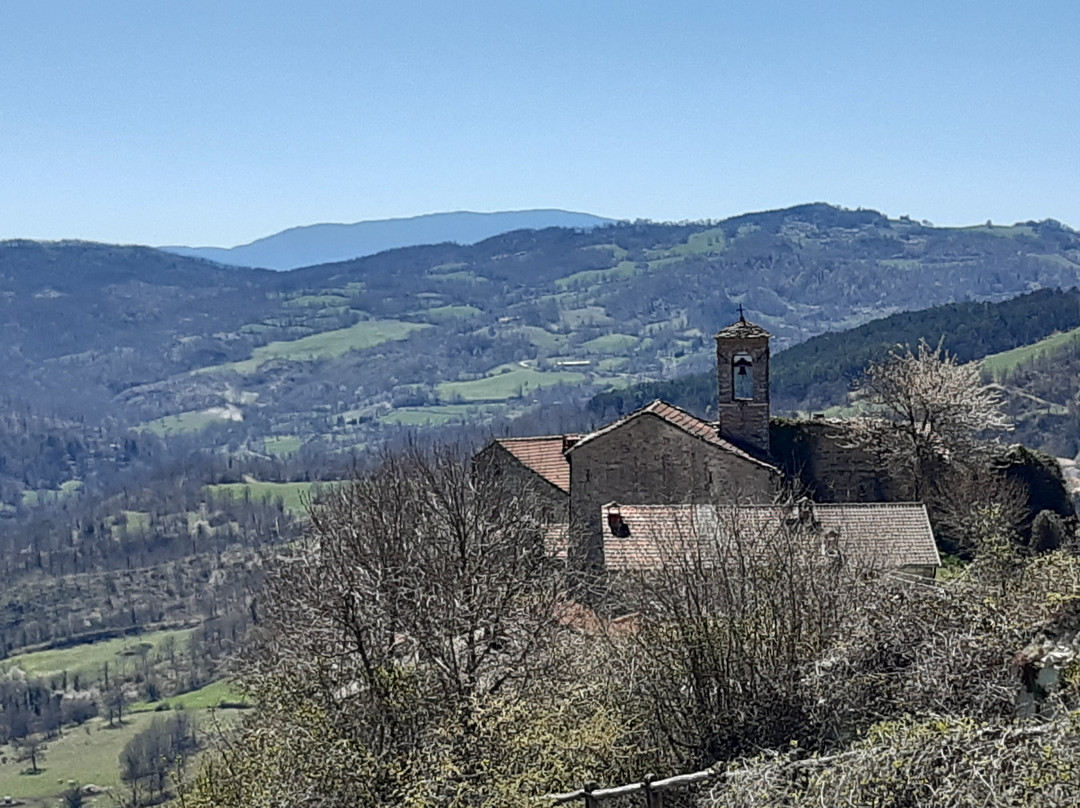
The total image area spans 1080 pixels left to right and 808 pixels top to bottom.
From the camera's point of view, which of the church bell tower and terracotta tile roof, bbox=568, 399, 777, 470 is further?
the church bell tower

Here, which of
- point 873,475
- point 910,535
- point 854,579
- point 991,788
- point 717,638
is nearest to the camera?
point 991,788

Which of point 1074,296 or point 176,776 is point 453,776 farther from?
point 1074,296

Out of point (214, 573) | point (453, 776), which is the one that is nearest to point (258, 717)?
point (453, 776)

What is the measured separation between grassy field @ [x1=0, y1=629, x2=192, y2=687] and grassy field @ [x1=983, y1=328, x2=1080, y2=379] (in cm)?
11276

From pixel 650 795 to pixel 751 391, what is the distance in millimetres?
24854

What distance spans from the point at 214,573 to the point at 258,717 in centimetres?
18278

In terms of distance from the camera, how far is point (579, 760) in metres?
12.6

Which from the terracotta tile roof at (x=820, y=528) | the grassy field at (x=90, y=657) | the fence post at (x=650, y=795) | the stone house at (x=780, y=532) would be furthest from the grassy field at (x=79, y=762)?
the fence post at (x=650, y=795)

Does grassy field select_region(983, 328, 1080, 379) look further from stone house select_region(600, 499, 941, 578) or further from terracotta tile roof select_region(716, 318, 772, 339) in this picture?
stone house select_region(600, 499, 941, 578)

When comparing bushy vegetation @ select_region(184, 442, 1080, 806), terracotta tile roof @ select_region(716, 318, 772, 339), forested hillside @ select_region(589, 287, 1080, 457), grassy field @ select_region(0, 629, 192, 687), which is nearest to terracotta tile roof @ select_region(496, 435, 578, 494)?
terracotta tile roof @ select_region(716, 318, 772, 339)

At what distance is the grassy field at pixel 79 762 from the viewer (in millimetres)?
Answer: 106375

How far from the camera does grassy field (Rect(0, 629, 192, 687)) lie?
152625 mm

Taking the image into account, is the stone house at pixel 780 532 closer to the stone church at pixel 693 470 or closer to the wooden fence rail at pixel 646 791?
the stone church at pixel 693 470

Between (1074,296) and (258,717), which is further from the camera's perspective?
(1074,296)
